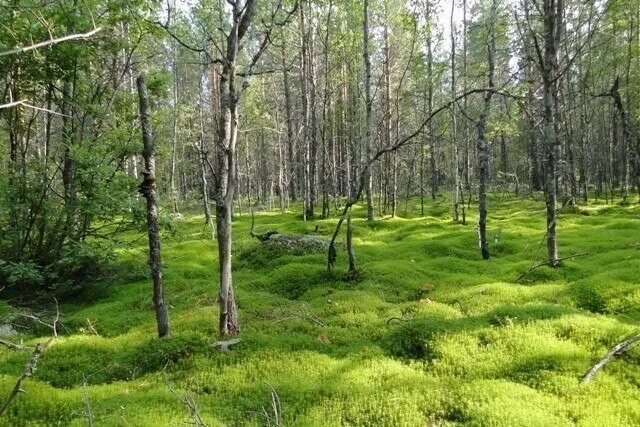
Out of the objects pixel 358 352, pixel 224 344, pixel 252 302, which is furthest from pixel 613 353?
pixel 252 302

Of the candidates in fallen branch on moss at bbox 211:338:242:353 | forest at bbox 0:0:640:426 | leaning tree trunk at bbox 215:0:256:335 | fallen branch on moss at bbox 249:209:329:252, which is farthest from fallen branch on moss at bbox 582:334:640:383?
fallen branch on moss at bbox 249:209:329:252

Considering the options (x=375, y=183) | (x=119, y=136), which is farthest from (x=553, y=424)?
(x=375, y=183)

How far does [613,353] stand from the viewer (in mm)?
6535

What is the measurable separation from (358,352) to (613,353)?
370cm

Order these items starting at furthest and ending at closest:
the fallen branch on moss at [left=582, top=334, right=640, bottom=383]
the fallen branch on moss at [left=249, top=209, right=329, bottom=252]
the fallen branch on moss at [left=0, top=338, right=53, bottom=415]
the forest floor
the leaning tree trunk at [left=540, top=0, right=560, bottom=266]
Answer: the fallen branch on moss at [left=249, top=209, right=329, bottom=252] → the leaning tree trunk at [left=540, top=0, right=560, bottom=266] → the fallen branch on moss at [left=582, top=334, right=640, bottom=383] → the forest floor → the fallen branch on moss at [left=0, top=338, right=53, bottom=415]

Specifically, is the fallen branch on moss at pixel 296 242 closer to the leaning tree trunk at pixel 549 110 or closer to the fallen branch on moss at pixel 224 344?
the leaning tree trunk at pixel 549 110

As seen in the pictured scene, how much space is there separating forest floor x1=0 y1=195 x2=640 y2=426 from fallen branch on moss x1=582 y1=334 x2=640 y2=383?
123 mm

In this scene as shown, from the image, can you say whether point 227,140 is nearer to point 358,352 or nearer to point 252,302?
point 358,352

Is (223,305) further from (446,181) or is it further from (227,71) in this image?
(446,181)

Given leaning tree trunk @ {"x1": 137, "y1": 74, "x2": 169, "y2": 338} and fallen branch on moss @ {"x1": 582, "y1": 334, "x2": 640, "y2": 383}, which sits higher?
leaning tree trunk @ {"x1": 137, "y1": 74, "x2": 169, "y2": 338}

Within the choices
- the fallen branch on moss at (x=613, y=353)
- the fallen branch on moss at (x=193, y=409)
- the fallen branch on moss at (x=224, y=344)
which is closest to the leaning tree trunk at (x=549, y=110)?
the fallen branch on moss at (x=613, y=353)

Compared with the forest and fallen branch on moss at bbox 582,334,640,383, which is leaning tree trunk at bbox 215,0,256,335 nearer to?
the forest

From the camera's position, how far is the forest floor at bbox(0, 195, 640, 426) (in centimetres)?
571

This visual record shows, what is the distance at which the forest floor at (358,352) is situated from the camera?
5.71m
